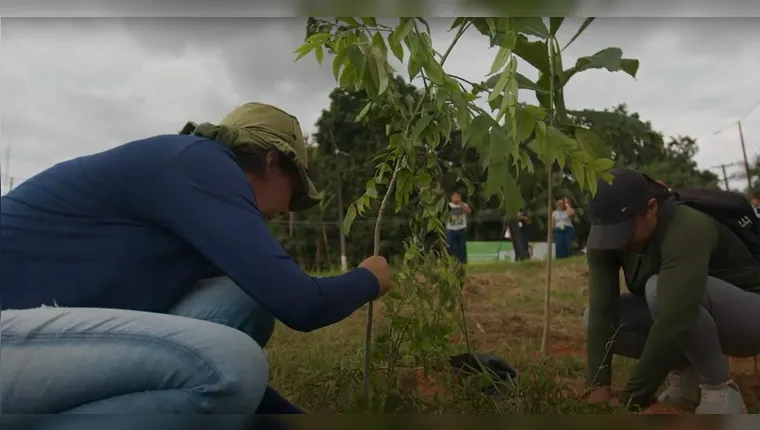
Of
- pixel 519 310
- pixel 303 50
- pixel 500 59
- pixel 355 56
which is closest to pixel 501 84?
pixel 500 59

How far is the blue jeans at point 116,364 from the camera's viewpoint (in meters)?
1.11

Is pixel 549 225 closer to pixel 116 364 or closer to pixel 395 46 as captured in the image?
pixel 395 46

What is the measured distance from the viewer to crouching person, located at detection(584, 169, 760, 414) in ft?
4.63

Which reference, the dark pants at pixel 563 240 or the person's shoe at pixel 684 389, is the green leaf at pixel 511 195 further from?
the person's shoe at pixel 684 389

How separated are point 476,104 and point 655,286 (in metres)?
0.50

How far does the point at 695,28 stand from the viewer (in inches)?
Answer: 54.9

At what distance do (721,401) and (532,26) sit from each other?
0.81 metres

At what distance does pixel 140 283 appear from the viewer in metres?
1.20

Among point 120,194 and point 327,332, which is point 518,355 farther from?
point 120,194

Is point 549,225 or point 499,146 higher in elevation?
point 499,146

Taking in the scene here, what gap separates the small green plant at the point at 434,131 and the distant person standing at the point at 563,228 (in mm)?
62

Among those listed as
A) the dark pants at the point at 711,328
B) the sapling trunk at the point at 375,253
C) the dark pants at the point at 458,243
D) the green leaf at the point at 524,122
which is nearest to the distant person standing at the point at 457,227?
the dark pants at the point at 458,243

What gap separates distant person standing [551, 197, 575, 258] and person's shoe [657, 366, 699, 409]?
31 cm

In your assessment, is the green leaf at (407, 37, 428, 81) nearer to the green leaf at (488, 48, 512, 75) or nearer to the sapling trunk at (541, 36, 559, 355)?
the green leaf at (488, 48, 512, 75)
